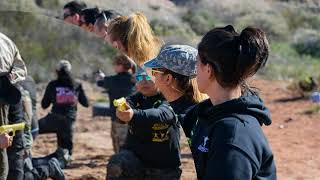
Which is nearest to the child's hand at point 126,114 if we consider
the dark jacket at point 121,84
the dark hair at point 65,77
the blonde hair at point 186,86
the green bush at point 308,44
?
the blonde hair at point 186,86

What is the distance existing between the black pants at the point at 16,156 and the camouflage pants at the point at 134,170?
1083mm

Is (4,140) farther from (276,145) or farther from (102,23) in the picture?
(276,145)

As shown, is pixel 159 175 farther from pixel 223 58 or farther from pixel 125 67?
pixel 125 67

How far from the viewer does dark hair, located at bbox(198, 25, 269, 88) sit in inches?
97.8

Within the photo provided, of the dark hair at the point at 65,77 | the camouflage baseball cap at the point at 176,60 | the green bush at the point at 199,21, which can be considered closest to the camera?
the camouflage baseball cap at the point at 176,60

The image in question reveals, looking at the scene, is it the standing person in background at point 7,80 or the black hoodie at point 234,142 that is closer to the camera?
the black hoodie at point 234,142

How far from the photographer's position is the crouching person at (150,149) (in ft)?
13.9

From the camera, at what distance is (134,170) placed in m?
4.26

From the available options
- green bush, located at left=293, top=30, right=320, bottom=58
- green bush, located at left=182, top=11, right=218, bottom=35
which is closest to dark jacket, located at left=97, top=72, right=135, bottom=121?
green bush, located at left=293, top=30, right=320, bottom=58

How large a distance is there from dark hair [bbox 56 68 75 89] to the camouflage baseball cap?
16.5 ft

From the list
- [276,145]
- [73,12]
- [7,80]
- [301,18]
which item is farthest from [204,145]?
[301,18]

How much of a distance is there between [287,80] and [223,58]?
1744 cm

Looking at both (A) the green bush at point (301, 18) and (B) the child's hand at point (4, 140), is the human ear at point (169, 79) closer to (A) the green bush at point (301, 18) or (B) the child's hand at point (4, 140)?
(B) the child's hand at point (4, 140)

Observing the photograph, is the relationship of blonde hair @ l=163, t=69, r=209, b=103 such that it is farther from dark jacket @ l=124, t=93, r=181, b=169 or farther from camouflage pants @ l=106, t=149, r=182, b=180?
camouflage pants @ l=106, t=149, r=182, b=180
